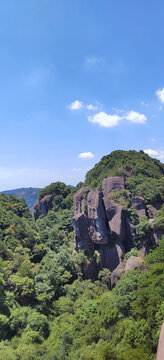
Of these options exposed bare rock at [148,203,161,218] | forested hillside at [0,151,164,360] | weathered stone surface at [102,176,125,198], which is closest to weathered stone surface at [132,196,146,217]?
forested hillside at [0,151,164,360]

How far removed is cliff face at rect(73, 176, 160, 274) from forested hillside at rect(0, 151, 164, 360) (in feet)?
1.37

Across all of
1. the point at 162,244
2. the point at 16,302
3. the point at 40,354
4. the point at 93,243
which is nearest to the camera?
the point at 40,354

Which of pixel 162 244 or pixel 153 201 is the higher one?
pixel 153 201

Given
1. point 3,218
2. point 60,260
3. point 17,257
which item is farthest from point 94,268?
point 3,218

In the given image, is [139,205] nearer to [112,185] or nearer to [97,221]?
[112,185]

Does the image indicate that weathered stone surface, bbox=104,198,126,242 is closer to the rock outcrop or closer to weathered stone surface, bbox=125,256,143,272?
the rock outcrop

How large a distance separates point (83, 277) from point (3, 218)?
22.2 meters

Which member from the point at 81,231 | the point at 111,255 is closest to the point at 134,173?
the point at 81,231

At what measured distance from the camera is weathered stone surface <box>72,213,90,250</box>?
32.8 metres

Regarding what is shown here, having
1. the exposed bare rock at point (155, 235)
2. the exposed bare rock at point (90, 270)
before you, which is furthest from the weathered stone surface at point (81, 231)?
the exposed bare rock at point (155, 235)

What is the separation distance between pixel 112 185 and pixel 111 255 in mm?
12412

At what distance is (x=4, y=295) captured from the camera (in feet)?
76.0

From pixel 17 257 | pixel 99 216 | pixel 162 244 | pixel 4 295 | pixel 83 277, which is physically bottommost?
pixel 83 277

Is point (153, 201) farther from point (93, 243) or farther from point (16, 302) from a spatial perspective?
point (16, 302)
